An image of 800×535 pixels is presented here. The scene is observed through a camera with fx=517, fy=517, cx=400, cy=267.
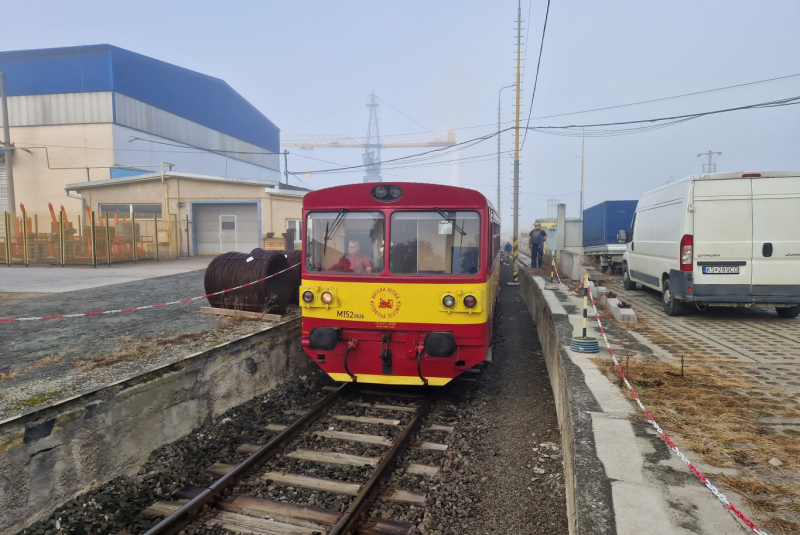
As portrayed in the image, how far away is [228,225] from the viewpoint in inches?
971

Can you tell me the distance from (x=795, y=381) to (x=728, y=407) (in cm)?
147

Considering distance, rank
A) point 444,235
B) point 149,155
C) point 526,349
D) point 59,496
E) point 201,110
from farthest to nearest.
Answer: point 201,110
point 149,155
point 526,349
point 444,235
point 59,496

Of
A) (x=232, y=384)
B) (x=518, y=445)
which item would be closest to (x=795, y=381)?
(x=518, y=445)

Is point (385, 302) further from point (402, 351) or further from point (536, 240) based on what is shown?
point (536, 240)

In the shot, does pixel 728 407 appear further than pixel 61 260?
No

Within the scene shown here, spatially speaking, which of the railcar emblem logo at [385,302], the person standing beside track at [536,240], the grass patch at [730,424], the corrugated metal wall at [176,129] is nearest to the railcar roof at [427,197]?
the railcar emblem logo at [385,302]

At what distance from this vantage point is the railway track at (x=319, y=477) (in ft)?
13.1

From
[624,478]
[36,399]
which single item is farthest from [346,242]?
[624,478]

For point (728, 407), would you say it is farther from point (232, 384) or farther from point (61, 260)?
point (61, 260)

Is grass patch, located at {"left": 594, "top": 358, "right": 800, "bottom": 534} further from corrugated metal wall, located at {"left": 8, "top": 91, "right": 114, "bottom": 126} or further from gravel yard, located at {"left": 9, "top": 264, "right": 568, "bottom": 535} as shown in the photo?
corrugated metal wall, located at {"left": 8, "top": 91, "right": 114, "bottom": 126}

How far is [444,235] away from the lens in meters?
6.27

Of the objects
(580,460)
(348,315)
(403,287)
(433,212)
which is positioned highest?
(433,212)

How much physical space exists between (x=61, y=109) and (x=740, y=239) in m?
39.0

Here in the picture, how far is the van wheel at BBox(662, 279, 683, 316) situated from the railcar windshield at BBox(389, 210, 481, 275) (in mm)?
5065
